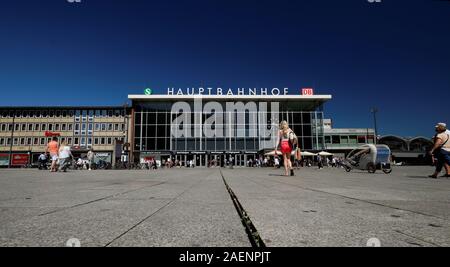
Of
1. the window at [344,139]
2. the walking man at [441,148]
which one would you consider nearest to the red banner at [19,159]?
the walking man at [441,148]

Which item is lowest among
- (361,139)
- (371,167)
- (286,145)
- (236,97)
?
(371,167)

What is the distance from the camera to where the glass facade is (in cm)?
5541

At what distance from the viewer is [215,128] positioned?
55.6m

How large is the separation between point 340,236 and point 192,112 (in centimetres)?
5535

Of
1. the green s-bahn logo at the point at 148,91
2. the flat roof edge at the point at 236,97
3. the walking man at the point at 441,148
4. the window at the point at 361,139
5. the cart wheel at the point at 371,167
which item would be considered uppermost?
the green s-bahn logo at the point at 148,91

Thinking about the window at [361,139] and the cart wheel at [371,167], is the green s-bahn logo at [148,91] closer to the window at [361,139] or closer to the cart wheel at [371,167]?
the cart wheel at [371,167]

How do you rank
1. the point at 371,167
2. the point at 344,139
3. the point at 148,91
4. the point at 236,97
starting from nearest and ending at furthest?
the point at 371,167, the point at 236,97, the point at 148,91, the point at 344,139

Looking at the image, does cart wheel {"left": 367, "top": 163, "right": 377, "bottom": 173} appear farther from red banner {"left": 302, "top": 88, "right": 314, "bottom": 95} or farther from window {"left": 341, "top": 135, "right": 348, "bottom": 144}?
window {"left": 341, "top": 135, "right": 348, "bottom": 144}

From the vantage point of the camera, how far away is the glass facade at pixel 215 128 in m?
55.4

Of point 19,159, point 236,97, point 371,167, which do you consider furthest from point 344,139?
point 19,159

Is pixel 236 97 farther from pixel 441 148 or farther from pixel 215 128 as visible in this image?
pixel 441 148

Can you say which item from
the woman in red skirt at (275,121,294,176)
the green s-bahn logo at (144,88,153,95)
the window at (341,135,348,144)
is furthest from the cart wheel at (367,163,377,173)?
the window at (341,135,348,144)
